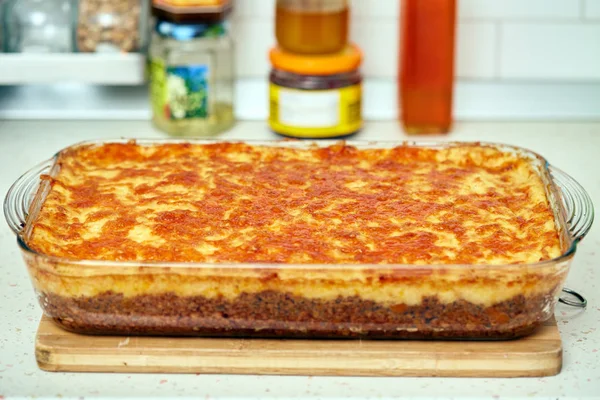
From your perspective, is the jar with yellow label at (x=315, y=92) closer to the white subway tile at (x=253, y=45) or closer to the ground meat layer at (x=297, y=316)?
the white subway tile at (x=253, y=45)

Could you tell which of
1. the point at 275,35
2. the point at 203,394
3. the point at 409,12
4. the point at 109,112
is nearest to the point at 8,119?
the point at 109,112

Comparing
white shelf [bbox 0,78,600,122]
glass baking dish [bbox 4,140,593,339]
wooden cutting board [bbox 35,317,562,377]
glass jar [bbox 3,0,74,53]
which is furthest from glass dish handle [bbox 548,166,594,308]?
glass jar [bbox 3,0,74,53]

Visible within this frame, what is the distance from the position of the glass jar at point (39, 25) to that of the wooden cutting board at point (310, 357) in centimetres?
90

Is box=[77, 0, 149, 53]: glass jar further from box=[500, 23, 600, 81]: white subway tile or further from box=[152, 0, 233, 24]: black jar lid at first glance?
box=[500, 23, 600, 81]: white subway tile

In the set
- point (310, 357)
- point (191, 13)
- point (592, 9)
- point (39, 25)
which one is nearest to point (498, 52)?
point (592, 9)

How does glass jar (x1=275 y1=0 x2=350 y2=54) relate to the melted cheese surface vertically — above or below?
above

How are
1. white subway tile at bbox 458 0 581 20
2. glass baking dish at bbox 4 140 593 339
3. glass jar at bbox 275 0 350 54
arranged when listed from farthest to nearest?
white subway tile at bbox 458 0 581 20, glass jar at bbox 275 0 350 54, glass baking dish at bbox 4 140 593 339

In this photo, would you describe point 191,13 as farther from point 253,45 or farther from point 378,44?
point 378,44

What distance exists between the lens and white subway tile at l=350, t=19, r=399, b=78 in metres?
2.06

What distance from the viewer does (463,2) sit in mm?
2031

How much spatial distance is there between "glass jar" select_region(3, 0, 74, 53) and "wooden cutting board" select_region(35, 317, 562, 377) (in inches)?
35.5

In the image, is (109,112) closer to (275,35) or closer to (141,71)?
(141,71)

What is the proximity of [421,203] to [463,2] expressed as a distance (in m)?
0.86

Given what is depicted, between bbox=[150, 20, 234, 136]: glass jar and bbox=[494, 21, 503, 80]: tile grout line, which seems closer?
bbox=[150, 20, 234, 136]: glass jar
